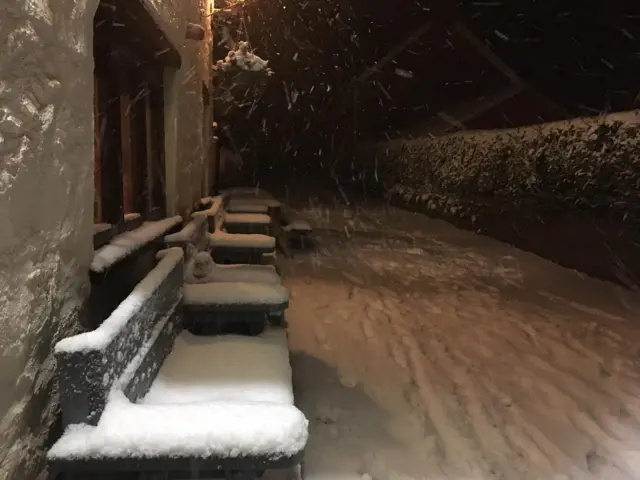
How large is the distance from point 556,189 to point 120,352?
800 cm

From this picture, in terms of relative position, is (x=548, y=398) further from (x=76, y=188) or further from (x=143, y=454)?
(x=76, y=188)

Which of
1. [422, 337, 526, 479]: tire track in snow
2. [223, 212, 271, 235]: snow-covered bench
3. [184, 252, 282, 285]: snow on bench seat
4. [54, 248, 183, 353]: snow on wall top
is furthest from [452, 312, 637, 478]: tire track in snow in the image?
[223, 212, 271, 235]: snow-covered bench

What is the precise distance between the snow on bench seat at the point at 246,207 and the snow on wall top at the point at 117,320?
19.5ft

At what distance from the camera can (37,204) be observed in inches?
73.5

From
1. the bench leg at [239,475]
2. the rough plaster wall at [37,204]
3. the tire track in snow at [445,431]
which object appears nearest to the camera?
the rough plaster wall at [37,204]

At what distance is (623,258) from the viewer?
7121mm

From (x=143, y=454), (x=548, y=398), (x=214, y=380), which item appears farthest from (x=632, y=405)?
(x=143, y=454)

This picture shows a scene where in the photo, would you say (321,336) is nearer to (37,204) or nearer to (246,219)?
(246,219)

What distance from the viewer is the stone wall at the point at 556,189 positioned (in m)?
7.11

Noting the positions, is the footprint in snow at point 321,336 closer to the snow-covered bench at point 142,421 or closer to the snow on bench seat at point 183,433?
the snow-covered bench at point 142,421

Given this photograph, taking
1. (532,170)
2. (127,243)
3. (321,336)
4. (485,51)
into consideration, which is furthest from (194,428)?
(485,51)

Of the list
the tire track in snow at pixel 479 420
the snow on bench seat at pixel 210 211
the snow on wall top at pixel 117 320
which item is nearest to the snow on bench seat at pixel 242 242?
the snow on bench seat at pixel 210 211

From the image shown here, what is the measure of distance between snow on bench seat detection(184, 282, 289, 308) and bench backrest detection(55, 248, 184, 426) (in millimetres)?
392

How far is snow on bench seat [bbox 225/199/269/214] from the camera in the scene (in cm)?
912
